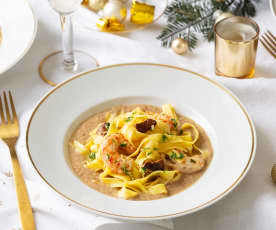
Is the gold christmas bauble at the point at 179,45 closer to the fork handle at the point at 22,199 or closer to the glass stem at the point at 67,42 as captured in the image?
the glass stem at the point at 67,42

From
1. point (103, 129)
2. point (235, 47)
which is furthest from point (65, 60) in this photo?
point (235, 47)

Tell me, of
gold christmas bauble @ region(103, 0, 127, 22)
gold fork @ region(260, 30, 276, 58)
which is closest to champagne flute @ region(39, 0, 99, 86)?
gold christmas bauble @ region(103, 0, 127, 22)

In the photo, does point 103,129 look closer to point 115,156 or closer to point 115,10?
point 115,156

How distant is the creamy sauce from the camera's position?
1932 millimetres

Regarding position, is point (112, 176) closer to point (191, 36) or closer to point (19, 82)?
point (19, 82)

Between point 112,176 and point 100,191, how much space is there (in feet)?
0.35

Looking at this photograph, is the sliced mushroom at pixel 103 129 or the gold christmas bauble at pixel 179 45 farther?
the gold christmas bauble at pixel 179 45

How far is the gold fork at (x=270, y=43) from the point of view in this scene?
281 centimetres

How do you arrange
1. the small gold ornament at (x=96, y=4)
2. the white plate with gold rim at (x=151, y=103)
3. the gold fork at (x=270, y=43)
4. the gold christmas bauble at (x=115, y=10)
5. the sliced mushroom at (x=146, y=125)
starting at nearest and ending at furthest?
1. the white plate with gold rim at (x=151, y=103)
2. the sliced mushroom at (x=146, y=125)
3. the gold fork at (x=270, y=43)
4. the gold christmas bauble at (x=115, y=10)
5. the small gold ornament at (x=96, y=4)

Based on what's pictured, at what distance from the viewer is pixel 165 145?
6.96ft

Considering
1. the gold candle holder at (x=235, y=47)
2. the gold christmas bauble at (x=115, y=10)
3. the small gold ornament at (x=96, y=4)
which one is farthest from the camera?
the small gold ornament at (x=96, y=4)

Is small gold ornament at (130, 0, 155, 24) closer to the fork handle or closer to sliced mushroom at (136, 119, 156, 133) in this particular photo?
sliced mushroom at (136, 119, 156, 133)

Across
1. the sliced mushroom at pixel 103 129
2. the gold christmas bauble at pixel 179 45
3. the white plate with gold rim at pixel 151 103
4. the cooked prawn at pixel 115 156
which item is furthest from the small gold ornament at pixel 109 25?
the cooked prawn at pixel 115 156

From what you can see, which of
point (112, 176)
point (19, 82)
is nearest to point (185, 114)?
point (112, 176)
